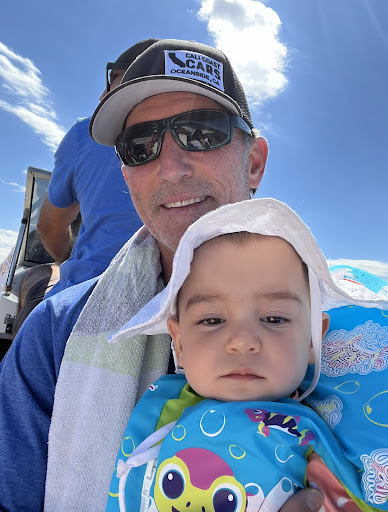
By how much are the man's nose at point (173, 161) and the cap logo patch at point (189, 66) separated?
10.2 inches

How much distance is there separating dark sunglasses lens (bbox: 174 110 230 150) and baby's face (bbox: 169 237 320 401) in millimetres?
617

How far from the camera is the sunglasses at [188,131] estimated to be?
188 cm

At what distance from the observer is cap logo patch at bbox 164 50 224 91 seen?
72.7 inches

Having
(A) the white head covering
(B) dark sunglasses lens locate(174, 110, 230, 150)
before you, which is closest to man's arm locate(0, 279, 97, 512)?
(A) the white head covering

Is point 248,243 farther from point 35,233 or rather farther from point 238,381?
point 35,233

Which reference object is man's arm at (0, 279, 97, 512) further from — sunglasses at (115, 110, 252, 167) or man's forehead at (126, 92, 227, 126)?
man's forehead at (126, 92, 227, 126)

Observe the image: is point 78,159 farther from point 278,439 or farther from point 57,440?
point 278,439

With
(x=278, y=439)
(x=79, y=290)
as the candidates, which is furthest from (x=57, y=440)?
(x=278, y=439)

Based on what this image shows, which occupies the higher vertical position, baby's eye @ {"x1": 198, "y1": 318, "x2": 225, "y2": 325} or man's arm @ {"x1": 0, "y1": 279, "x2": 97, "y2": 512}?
baby's eye @ {"x1": 198, "y1": 318, "x2": 225, "y2": 325}

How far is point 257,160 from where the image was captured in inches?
88.2

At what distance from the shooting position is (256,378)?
127cm

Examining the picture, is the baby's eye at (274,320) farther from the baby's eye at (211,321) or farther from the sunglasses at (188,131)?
the sunglasses at (188,131)

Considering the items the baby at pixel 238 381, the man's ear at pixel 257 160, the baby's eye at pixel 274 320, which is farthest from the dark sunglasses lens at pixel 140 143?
the baby's eye at pixel 274 320

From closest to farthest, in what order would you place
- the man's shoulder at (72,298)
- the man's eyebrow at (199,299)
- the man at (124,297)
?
the man's eyebrow at (199,299) < the man at (124,297) < the man's shoulder at (72,298)
